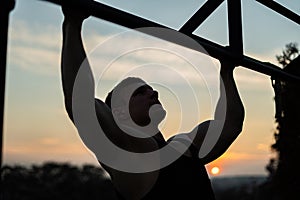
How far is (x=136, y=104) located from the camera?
1.77 meters

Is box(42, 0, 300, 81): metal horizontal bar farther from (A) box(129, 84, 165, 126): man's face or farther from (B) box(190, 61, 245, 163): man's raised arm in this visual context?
(A) box(129, 84, 165, 126): man's face

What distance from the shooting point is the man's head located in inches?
69.4

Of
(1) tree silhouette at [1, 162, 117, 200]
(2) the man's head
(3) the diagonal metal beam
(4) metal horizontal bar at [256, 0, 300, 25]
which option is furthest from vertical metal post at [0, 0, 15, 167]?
(1) tree silhouette at [1, 162, 117, 200]

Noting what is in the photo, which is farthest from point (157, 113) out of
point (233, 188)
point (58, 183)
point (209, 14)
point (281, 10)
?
point (58, 183)

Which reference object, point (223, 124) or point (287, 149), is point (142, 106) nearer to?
point (223, 124)

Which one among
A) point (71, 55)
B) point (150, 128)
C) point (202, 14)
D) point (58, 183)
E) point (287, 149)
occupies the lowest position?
point (58, 183)

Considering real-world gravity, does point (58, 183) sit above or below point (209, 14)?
below

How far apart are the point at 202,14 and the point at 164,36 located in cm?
32

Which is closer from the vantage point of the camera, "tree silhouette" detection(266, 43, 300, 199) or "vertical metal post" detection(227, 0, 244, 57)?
"vertical metal post" detection(227, 0, 244, 57)

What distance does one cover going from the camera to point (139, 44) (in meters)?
1.76

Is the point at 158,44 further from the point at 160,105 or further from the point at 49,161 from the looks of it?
the point at 49,161

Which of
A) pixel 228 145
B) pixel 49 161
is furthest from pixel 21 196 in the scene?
pixel 228 145

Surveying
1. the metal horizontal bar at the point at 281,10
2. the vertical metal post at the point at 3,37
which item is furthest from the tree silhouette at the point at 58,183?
the vertical metal post at the point at 3,37

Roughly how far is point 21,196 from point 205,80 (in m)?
14.7
